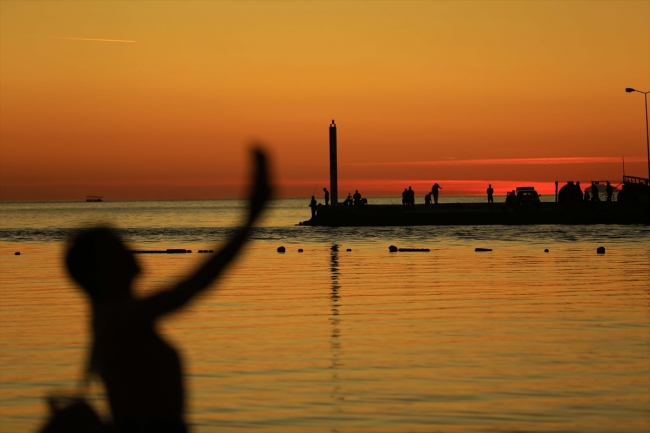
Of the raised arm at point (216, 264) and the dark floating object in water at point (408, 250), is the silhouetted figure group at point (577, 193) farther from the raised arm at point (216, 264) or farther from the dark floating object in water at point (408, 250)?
the raised arm at point (216, 264)

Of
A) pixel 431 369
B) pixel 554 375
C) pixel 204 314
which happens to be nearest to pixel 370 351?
pixel 431 369

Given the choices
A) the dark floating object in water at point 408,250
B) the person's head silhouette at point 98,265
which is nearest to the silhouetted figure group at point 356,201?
the dark floating object in water at point 408,250

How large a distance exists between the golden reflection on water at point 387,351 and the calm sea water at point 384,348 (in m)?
0.03

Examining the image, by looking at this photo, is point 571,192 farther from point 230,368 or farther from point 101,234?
point 101,234

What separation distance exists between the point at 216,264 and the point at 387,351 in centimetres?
1237

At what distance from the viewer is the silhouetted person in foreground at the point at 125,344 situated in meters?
4.15

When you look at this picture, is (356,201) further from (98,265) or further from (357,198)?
(98,265)

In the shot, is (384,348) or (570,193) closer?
(384,348)

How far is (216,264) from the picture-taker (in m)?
3.81

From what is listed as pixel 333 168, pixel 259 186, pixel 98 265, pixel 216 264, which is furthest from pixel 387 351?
pixel 333 168

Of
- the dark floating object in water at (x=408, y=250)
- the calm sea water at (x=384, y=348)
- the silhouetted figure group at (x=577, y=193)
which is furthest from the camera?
the silhouetted figure group at (x=577, y=193)

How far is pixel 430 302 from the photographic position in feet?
76.4

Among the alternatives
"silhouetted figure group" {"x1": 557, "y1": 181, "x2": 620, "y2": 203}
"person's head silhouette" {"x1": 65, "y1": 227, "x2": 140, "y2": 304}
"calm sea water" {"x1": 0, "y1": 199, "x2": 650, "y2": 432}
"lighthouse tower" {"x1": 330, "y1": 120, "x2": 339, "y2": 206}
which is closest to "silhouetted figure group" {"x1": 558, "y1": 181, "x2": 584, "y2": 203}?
"silhouetted figure group" {"x1": 557, "y1": 181, "x2": 620, "y2": 203}

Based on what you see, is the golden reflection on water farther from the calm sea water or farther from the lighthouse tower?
the lighthouse tower
